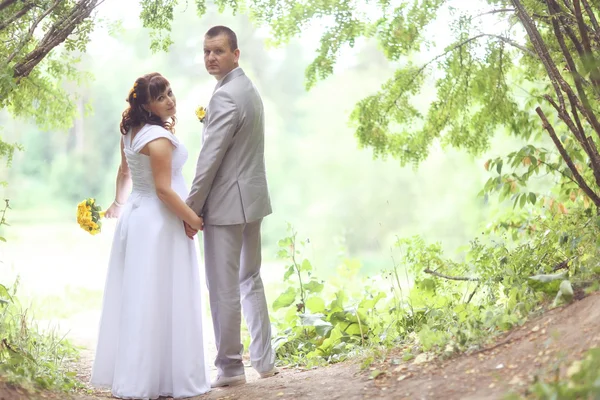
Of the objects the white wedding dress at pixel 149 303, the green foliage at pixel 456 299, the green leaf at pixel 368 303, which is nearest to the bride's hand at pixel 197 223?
the white wedding dress at pixel 149 303

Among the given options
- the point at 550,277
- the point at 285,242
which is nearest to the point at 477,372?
the point at 550,277

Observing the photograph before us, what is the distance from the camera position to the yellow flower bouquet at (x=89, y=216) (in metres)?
3.70

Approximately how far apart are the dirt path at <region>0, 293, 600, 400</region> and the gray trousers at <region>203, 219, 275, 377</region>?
0.24m

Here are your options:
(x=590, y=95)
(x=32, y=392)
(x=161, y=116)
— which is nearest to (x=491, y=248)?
(x=590, y=95)

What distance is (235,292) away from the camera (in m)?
3.52

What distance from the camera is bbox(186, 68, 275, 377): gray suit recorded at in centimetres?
340

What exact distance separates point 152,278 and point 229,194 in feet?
1.82

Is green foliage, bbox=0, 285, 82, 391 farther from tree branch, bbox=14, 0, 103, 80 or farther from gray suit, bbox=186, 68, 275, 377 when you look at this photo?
tree branch, bbox=14, 0, 103, 80

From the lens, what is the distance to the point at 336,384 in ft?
10.3

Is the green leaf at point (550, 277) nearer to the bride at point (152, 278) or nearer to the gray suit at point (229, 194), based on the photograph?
the gray suit at point (229, 194)

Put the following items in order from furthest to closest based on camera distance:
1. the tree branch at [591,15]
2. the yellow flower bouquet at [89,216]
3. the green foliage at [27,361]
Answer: the yellow flower bouquet at [89,216] < the tree branch at [591,15] < the green foliage at [27,361]

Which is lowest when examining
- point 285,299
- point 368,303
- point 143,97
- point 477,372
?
point 477,372

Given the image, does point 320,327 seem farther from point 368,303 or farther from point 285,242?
point 285,242

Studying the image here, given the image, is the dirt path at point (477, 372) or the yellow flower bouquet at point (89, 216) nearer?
the dirt path at point (477, 372)
